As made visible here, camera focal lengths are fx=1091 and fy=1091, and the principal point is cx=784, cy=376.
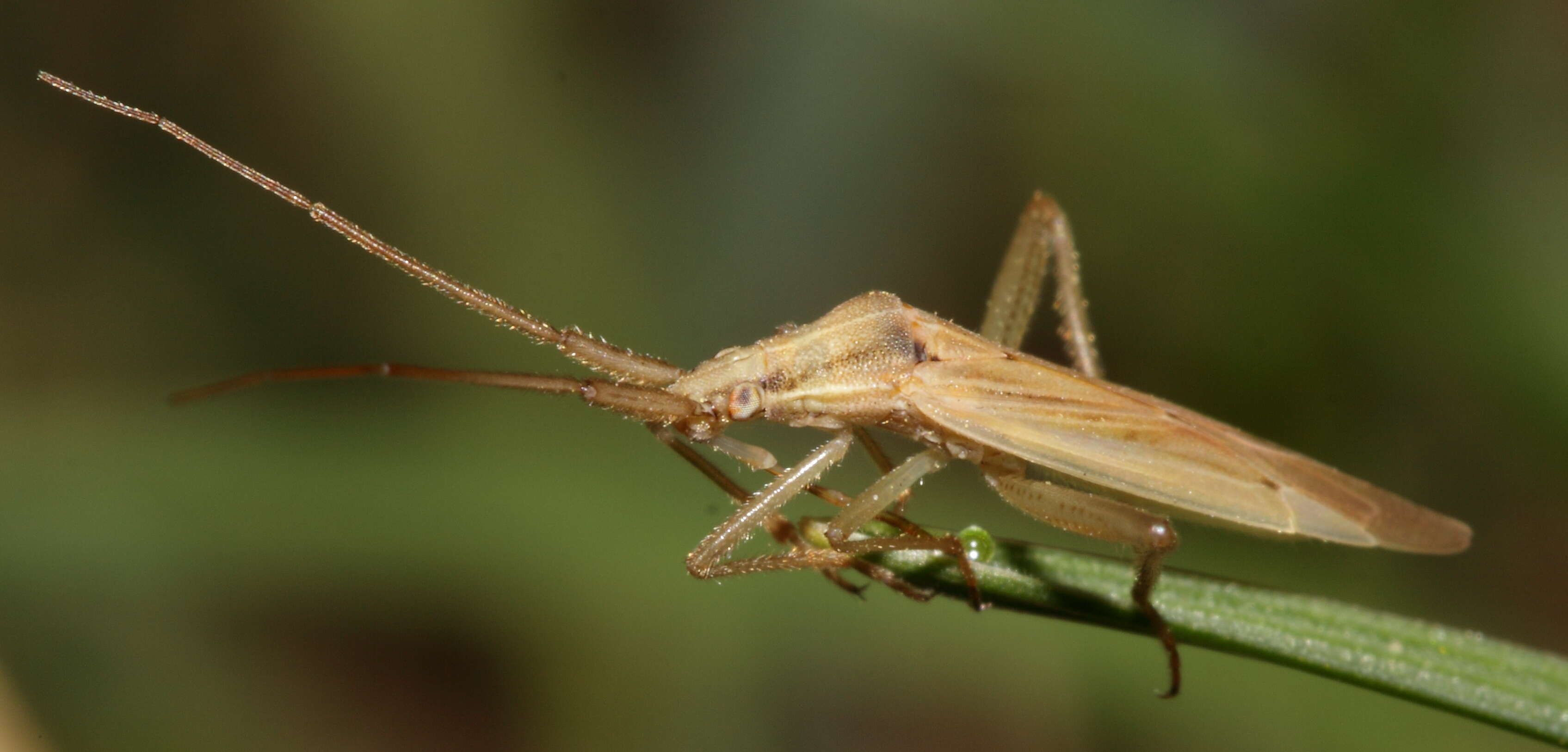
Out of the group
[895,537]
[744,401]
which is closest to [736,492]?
[744,401]

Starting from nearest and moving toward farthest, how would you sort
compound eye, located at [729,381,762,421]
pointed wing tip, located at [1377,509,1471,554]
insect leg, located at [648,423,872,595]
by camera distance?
insect leg, located at [648,423,872,595] < compound eye, located at [729,381,762,421] < pointed wing tip, located at [1377,509,1471,554]

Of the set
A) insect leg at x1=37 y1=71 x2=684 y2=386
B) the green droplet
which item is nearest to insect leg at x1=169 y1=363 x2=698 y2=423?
insect leg at x1=37 y1=71 x2=684 y2=386

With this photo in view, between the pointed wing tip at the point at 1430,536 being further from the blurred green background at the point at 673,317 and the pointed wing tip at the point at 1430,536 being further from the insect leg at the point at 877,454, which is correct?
the insect leg at the point at 877,454

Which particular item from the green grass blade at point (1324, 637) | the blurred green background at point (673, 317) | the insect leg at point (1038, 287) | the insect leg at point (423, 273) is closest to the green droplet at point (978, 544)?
the green grass blade at point (1324, 637)

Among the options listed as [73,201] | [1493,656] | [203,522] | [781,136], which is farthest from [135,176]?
[1493,656]

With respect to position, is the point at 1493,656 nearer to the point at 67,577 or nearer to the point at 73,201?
the point at 67,577

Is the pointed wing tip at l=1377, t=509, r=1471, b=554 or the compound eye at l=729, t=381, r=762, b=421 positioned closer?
the compound eye at l=729, t=381, r=762, b=421

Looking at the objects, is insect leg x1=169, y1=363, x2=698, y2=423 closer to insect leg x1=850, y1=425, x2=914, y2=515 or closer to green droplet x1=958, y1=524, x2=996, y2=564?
insect leg x1=850, y1=425, x2=914, y2=515
